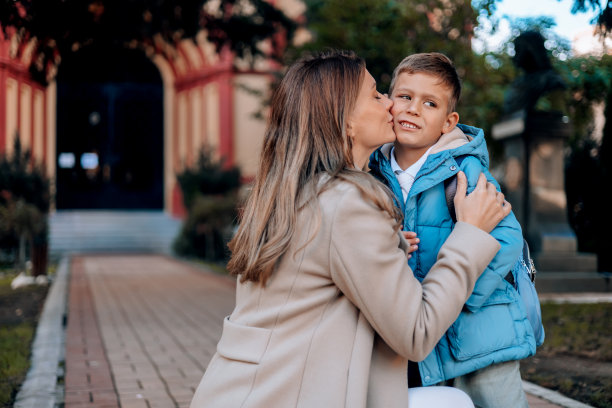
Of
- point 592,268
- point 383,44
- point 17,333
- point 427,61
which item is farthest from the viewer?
point 383,44

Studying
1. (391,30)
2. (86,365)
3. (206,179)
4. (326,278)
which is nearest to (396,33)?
(391,30)

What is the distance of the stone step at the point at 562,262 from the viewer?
33.8 ft

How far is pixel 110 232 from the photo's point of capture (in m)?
19.1

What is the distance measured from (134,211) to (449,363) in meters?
21.1

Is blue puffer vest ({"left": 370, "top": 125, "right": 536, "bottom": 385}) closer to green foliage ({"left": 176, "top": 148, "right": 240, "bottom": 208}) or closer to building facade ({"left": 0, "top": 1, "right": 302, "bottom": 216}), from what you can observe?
green foliage ({"left": 176, "top": 148, "right": 240, "bottom": 208})

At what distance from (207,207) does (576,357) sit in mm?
10461

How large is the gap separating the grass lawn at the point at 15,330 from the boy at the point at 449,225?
10.5 ft

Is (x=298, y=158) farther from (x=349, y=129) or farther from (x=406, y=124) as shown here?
(x=406, y=124)

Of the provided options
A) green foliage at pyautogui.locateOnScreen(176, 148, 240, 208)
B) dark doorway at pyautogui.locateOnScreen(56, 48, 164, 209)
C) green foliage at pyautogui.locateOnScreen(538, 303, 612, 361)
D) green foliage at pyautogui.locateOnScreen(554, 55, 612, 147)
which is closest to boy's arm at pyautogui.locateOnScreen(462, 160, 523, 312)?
green foliage at pyautogui.locateOnScreen(554, 55, 612, 147)

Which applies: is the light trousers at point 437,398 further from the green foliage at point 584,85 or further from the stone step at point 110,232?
the stone step at point 110,232

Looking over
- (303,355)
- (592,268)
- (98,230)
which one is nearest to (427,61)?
(303,355)

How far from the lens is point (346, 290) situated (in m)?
1.66

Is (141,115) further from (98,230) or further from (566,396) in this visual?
(566,396)

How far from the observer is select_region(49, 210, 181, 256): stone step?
1802 centimetres
